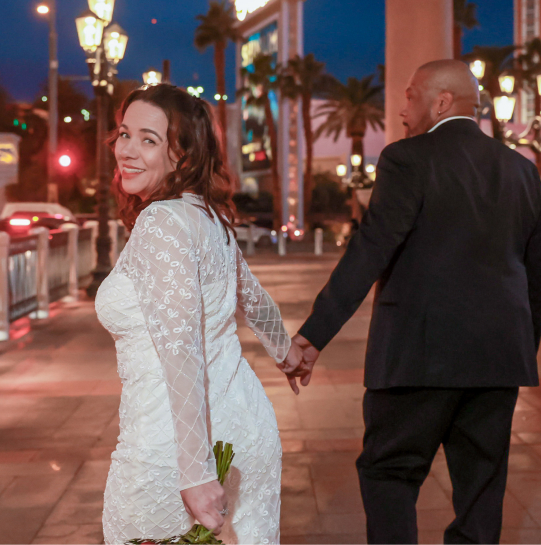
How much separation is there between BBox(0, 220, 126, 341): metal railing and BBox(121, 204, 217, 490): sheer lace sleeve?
8716 millimetres

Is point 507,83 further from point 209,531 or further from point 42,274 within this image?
point 209,531

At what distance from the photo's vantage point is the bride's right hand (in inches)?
75.0

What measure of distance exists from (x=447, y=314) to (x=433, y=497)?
76.4 inches

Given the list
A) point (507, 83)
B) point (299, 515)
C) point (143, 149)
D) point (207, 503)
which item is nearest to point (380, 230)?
point (143, 149)

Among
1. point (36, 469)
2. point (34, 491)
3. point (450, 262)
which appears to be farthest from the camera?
point (36, 469)

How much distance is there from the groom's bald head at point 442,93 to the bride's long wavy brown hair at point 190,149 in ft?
3.60

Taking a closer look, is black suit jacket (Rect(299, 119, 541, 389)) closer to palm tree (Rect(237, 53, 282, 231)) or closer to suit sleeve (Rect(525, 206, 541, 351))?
suit sleeve (Rect(525, 206, 541, 351))

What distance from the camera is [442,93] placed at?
3.09 meters

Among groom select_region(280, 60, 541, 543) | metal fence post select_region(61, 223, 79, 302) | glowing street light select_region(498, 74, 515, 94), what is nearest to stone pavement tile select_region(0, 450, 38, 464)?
groom select_region(280, 60, 541, 543)

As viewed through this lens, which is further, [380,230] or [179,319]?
[380,230]

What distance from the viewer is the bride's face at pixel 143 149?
7.34 ft

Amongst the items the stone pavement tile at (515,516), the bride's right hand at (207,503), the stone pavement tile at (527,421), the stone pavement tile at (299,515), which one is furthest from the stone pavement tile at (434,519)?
the bride's right hand at (207,503)

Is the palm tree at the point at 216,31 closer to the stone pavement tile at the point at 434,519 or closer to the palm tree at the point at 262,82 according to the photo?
the palm tree at the point at 262,82

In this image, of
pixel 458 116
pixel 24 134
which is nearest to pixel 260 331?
pixel 458 116
